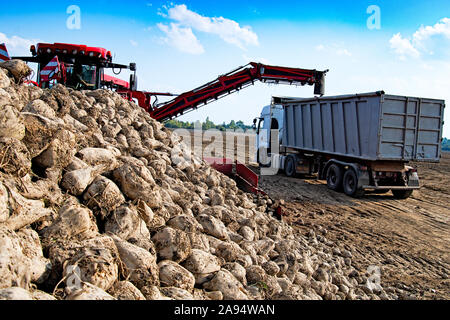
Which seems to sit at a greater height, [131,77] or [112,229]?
[131,77]

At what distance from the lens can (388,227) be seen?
7246 millimetres

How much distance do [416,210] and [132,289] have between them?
A: 860 centimetres

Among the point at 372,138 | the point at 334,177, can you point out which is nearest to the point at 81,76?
the point at 372,138

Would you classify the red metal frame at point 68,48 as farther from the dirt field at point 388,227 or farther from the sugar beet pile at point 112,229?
the dirt field at point 388,227

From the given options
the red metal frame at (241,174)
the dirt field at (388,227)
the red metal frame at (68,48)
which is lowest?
the dirt field at (388,227)

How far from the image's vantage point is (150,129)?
5691 mm

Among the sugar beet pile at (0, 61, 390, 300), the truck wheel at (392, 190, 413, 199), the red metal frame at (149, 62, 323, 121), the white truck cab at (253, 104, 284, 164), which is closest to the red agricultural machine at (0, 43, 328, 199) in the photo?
the red metal frame at (149, 62, 323, 121)

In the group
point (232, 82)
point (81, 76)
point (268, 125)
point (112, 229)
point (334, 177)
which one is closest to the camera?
point (112, 229)

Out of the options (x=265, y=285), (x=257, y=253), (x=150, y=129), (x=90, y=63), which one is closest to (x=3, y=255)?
(x=265, y=285)

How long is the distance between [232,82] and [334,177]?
4801 mm

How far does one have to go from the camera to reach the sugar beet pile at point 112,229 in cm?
231

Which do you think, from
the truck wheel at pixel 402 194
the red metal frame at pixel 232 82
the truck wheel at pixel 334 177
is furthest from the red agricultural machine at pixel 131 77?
the truck wheel at pixel 402 194

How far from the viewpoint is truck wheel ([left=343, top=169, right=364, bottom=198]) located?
9.56 meters

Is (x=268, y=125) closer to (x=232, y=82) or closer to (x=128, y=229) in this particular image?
(x=232, y=82)
